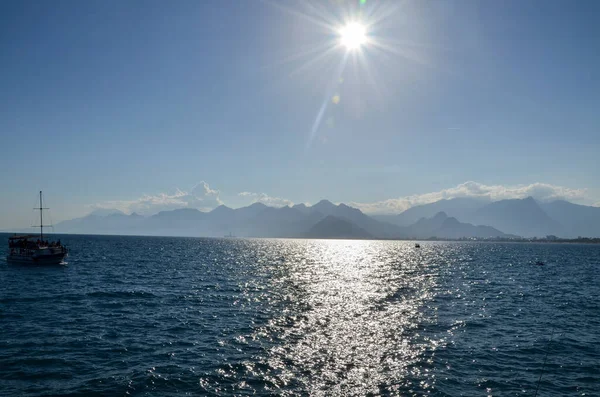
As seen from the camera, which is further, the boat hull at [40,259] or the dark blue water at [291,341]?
the boat hull at [40,259]

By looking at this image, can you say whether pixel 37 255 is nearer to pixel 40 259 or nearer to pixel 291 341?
pixel 40 259

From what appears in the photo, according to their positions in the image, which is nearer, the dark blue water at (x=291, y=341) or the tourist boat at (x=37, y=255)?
the dark blue water at (x=291, y=341)

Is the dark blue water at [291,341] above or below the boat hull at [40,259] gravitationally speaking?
below

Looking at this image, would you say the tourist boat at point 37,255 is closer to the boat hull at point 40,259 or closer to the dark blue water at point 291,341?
the boat hull at point 40,259

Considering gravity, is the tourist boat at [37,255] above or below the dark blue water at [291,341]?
above

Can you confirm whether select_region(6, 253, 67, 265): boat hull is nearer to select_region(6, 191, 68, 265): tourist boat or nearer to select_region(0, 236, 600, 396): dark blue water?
select_region(6, 191, 68, 265): tourist boat

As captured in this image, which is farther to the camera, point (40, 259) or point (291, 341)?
point (40, 259)

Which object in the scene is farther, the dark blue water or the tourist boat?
the tourist boat

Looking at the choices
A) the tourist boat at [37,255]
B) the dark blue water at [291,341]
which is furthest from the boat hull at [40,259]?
the dark blue water at [291,341]

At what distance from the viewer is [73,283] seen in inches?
2231

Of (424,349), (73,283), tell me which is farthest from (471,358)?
(73,283)

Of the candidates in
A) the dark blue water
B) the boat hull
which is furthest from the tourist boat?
the dark blue water

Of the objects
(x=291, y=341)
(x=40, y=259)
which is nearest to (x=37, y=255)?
(x=40, y=259)

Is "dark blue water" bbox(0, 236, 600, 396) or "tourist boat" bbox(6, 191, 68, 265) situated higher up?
"tourist boat" bbox(6, 191, 68, 265)
